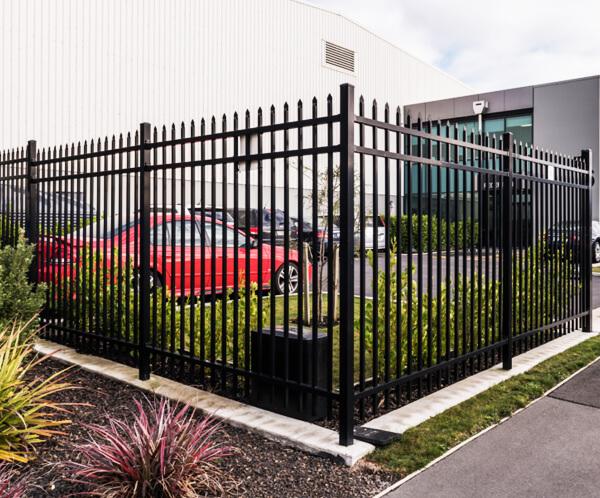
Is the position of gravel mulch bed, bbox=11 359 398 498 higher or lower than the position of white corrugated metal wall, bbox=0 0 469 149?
lower

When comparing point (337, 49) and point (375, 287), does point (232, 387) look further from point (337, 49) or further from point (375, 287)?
point (337, 49)

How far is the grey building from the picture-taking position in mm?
23203

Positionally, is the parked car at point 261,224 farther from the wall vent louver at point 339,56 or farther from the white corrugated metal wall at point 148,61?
the wall vent louver at point 339,56

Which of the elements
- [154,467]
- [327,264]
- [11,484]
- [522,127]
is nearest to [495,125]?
[522,127]

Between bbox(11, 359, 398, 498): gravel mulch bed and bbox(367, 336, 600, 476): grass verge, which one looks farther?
bbox(367, 336, 600, 476): grass verge

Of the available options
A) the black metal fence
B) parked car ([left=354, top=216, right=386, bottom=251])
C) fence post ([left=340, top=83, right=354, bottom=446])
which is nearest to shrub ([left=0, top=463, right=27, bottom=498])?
the black metal fence

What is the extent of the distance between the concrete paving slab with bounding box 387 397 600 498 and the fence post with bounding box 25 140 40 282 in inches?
→ 198

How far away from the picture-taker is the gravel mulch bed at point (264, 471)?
2896mm

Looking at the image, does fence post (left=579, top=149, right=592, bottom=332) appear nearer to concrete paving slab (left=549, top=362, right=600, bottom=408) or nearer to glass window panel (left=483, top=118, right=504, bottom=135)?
concrete paving slab (left=549, top=362, right=600, bottom=408)

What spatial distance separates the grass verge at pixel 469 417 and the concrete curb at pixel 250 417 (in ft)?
0.68

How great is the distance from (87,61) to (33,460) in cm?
1736

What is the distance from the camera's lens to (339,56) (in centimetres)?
2803

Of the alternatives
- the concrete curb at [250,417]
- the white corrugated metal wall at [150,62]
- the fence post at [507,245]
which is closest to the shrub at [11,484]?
the concrete curb at [250,417]

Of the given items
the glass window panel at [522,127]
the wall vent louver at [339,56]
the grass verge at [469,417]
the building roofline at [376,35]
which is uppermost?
the building roofline at [376,35]
